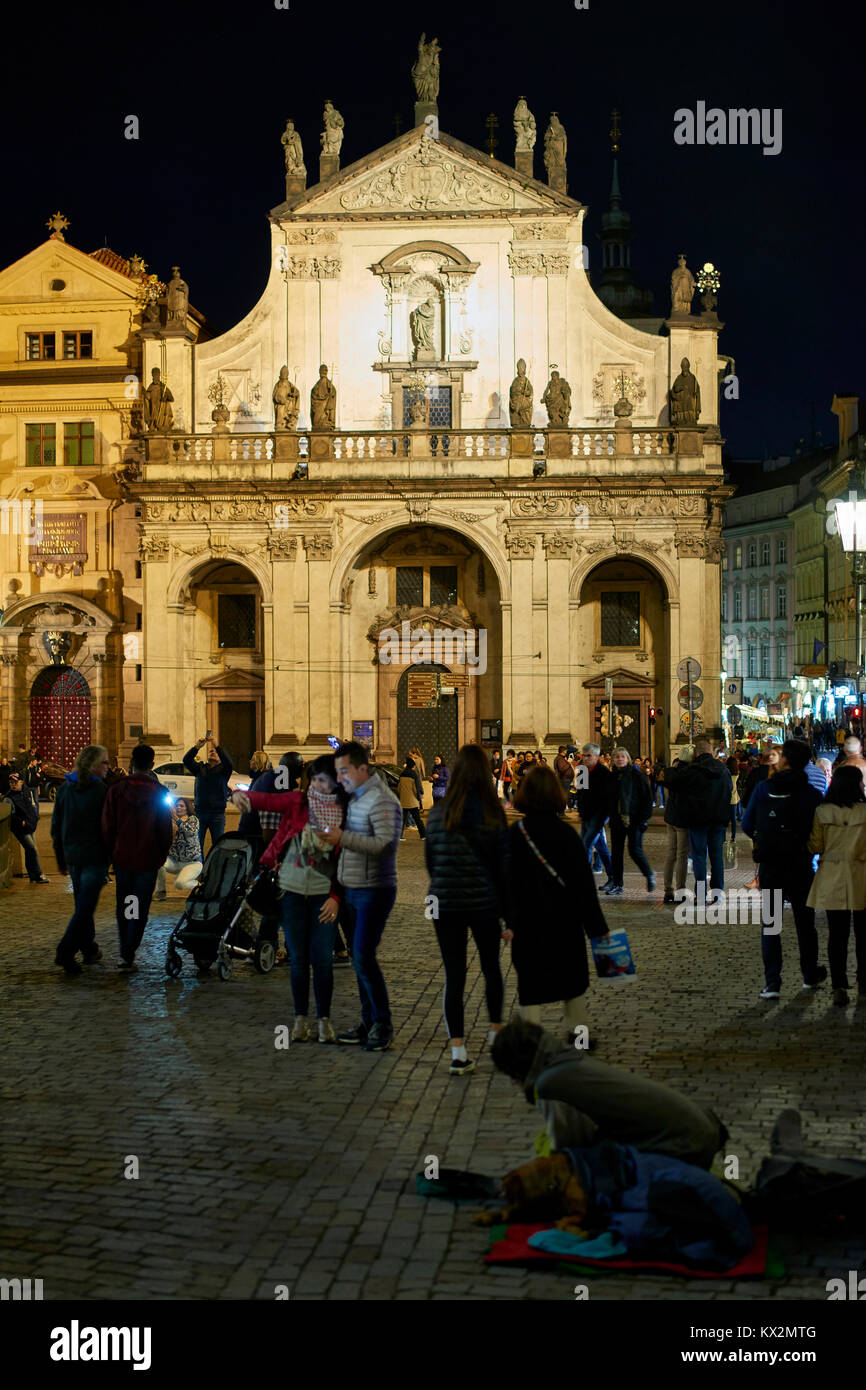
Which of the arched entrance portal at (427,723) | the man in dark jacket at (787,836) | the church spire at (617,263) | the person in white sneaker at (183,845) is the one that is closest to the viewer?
the man in dark jacket at (787,836)

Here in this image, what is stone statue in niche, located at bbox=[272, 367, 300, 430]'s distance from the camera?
126ft

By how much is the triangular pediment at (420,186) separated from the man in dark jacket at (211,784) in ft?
85.7

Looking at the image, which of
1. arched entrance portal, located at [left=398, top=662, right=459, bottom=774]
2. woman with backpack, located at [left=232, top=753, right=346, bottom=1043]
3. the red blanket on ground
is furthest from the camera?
arched entrance portal, located at [left=398, top=662, right=459, bottom=774]

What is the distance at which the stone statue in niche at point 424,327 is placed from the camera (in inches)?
1563

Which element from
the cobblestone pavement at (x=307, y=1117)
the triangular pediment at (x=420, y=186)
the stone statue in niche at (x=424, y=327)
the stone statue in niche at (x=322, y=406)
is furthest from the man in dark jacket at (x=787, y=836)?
the triangular pediment at (x=420, y=186)

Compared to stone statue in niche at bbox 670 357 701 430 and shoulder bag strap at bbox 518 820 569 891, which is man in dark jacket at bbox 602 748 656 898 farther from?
stone statue in niche at bbox 670 357 701 430

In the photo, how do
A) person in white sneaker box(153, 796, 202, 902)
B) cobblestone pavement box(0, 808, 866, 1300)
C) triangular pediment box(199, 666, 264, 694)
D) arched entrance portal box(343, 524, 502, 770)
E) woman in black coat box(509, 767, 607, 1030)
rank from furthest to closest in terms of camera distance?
1. arched entrance portal box(343, 524, 502, 770)
2. triangular pediment box(199, 666, 264, 694)
3. person in white sneaker box(153, 796, 202, 902)
4. woman in black coat box(509, 767, 607, 1030)
5. cobblestone pavement box(0, 808, 866, 1300)

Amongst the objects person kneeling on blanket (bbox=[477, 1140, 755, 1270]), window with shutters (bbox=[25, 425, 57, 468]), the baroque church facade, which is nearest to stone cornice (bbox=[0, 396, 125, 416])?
the baroque church facade

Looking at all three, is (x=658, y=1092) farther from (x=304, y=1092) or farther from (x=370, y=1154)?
(x=304, y=1092)

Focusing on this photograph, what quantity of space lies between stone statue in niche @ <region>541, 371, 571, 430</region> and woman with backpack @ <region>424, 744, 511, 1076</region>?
99.8 feet

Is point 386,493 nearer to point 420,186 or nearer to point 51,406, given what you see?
point 420,186

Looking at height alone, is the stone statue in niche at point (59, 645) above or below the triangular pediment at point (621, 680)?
above

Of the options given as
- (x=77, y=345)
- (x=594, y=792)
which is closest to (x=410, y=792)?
(x=594, y=792)

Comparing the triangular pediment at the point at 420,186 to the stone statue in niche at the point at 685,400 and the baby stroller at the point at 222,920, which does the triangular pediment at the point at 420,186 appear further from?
the baby stroller at the point at 222,920
